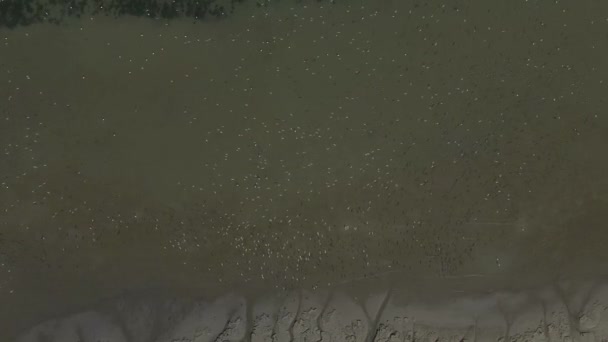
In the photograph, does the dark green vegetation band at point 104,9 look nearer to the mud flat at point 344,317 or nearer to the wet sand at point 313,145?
the wet sand at point 313,145

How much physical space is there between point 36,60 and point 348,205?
6291mm

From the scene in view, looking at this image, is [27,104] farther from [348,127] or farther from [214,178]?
[348,127]

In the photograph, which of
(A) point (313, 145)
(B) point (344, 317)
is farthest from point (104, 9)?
(B) point (344, 317)

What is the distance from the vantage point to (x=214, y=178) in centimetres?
976

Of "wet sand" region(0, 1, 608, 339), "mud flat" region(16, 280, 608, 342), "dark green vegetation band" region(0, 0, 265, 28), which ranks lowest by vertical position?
"mud flat" region(16, 280, 608, 342)

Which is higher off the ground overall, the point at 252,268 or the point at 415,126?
the point at 415,126

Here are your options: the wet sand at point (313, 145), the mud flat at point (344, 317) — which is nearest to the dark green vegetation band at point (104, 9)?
the wet sand at point (313, 145)

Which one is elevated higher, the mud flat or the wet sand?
the wet sand

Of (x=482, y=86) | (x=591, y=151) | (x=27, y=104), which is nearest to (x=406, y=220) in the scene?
(x=482, y=86)

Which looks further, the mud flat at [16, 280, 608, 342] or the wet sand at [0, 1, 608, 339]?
the mud flat at [16, 280, 608, 342]

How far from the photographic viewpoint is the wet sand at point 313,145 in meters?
9.69

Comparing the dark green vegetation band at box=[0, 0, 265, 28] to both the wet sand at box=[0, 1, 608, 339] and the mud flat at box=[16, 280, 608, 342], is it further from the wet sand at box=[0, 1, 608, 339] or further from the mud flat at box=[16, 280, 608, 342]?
the mud flat at box=[16, 280, 608, 342]

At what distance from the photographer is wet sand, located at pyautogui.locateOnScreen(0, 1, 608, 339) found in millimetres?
9688

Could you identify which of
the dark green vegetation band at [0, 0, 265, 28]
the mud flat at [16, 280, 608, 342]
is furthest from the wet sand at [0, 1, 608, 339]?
the mud flat at [16, 280, 608, 342]
